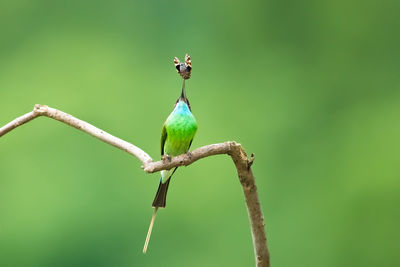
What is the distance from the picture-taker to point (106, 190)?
4188 millimetres

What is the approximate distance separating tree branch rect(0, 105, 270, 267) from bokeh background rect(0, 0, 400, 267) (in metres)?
2.04

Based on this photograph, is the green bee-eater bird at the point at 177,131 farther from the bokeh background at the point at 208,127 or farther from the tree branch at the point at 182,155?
the bokeh background at the point at 208,127

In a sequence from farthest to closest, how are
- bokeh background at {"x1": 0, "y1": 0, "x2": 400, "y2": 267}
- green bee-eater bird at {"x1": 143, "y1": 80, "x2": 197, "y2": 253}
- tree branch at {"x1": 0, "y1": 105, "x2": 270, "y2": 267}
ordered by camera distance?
bokeh background at {"x1": 0, "y1": 0, "x2": 400, "y2": 267}, green bee-eater bird at {"x1": 143, "y1": 80, "x2": 197, "y2": 253}, tree branch at {"x1": 0, "y1": 105, "x2": 270, "y2": 267}

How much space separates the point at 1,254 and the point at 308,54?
247cm

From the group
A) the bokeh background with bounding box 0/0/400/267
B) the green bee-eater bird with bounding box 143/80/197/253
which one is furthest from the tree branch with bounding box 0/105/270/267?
the bokeh background with bounding box 0/0/400/267

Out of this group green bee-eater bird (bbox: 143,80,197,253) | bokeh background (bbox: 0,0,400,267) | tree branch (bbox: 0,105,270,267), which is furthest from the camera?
bokeh background (bbox: 0,0,400,267)

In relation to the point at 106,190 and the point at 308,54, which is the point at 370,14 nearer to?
the point at 308,54

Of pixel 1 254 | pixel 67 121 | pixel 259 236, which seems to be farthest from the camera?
pixel 1 254

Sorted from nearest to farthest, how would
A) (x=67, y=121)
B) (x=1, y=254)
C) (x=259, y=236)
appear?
(x=67, y=121), (x=259, y=236), (x=1, y=254)

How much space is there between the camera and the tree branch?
1955 mm

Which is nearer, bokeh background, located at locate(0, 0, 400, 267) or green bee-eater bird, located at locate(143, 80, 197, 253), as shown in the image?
green bee-eater bird, located at locate(143, 80, 197, 253)

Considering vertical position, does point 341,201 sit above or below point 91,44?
below

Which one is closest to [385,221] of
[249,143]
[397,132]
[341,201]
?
[341,201]

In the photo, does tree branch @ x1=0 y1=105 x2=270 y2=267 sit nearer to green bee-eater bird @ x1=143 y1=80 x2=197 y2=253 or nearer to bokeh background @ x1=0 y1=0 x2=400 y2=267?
green bee-eater bird @ x1=143 y1=80 x2=197 y2=253
